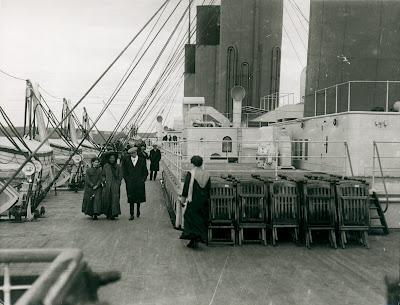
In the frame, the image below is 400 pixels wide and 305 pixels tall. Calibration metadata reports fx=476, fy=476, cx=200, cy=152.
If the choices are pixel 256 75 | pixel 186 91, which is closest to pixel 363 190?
pixel 256 75

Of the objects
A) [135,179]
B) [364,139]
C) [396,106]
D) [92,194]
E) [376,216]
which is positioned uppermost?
[396,106]

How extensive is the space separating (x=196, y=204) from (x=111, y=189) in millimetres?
3386

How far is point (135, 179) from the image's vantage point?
10805 millimetres

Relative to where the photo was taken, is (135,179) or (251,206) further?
(135,179)

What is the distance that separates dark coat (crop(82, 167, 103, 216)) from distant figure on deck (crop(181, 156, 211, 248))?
3.31 meters

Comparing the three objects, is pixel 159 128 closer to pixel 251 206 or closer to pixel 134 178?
pixel 134 178

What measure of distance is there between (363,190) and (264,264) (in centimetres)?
272

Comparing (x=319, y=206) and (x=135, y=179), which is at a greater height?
(x=135, y=179)

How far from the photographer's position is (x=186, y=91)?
144ft

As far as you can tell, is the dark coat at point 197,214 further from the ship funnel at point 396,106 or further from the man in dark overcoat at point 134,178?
the ship funnel at point 396,106

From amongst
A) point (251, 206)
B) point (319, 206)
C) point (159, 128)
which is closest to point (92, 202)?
point (251, 206)

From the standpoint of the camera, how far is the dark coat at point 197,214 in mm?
7844

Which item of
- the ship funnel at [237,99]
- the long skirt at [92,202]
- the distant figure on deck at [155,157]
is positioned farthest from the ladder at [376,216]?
the ship funnel at [237,99]

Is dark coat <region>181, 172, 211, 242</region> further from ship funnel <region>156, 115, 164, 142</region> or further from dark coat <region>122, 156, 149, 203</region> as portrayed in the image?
ship funnel <region>156, 115, 164, 142</region>
